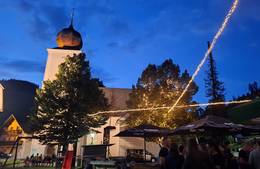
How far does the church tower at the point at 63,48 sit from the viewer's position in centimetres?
3450

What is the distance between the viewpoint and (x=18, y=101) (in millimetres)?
39812

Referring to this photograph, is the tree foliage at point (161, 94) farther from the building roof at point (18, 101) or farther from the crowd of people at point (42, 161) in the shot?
the building roof at point (18, 101)

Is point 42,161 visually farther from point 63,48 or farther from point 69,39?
point 69,39

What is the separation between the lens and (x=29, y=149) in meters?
31.6

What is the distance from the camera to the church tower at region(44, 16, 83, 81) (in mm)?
34500

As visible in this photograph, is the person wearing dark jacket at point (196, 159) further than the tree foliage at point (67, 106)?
No

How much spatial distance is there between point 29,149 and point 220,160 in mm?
29052

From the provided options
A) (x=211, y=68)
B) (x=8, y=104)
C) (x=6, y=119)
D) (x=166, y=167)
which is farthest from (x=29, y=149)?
(x=166, y=167)

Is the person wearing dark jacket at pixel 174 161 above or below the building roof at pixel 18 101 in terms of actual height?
below

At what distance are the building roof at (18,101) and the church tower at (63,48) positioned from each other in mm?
5373

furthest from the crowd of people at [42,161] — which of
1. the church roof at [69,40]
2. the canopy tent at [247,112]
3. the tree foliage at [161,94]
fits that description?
the canopy tent at [247,112]

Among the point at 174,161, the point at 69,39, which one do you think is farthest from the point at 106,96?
the point at 174,161

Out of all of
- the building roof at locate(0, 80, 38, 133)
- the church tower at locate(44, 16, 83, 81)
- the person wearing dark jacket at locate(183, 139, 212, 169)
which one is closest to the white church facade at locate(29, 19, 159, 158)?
the church tower at locate(44, 16, 83, 81)

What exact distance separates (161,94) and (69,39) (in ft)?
50.9
